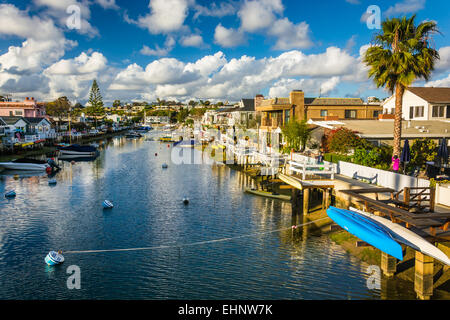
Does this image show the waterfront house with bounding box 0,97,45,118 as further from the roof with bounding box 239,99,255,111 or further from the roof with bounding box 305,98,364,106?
the roof with bounding box 305,98,364,106

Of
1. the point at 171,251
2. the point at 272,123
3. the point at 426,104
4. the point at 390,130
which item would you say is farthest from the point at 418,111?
the point at 171,251

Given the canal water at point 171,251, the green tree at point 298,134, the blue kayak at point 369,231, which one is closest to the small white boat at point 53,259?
the canal water at point 171,251

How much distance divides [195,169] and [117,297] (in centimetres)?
3932

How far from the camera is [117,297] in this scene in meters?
15.2

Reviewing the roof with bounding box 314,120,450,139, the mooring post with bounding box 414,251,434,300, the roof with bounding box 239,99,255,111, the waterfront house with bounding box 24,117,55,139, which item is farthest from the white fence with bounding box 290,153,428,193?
the waterfront house with bounding box 24,117,55,139

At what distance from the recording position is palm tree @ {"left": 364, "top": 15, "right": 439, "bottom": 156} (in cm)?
2678


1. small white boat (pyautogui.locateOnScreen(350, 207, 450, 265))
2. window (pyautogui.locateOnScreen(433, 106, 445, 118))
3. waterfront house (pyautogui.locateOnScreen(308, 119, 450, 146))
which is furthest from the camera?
window (pyautogui.locateOnScreen(433, 106, 445, 118))

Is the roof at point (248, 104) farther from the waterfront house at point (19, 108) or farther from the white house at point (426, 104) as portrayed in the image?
the waterfront house at point (19, 108)

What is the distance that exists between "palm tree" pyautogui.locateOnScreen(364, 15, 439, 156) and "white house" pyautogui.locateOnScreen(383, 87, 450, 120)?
63.1 feet

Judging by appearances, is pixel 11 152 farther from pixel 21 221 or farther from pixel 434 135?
pixel 434 135

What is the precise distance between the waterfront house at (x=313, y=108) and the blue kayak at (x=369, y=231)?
40.2 metres

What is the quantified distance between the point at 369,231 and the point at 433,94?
40350 mm

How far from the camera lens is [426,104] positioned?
144 ft
